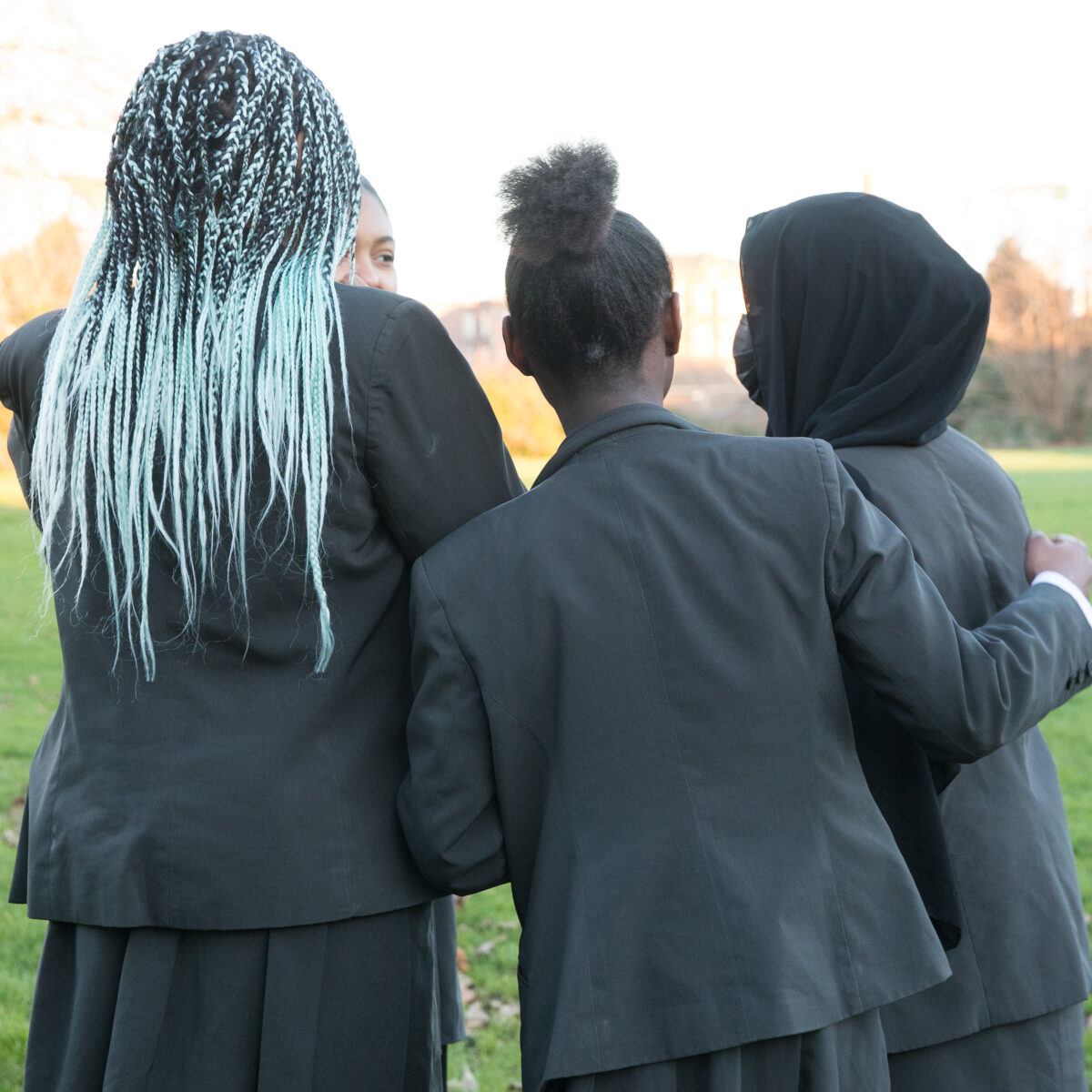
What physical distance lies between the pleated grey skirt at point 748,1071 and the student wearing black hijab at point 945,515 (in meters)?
0.28

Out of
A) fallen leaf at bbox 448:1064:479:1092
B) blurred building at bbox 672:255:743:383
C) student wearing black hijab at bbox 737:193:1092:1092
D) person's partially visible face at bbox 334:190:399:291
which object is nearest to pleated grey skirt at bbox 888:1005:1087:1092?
student wearing black hijab at bbox 737:193:1092:1092

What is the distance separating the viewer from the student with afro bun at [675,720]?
1568 mm

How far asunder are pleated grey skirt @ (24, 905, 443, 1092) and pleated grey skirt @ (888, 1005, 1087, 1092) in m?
0.81

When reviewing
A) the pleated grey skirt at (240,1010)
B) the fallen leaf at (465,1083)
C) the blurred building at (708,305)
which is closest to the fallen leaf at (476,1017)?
the fallen leaf at (465,1083)

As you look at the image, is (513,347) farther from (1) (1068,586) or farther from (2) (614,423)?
(1) (1068,586)

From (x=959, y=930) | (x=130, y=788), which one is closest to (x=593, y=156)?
(x=130, y=788)

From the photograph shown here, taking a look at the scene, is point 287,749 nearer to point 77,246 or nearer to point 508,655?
point 508,655

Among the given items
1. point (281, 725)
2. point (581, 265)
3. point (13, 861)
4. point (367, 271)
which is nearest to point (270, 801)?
point (281, 725)

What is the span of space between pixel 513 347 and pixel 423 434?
0.22 m

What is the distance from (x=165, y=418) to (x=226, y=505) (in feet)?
0.50

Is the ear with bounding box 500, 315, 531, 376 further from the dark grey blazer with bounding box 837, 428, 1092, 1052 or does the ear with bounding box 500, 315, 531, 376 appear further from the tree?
the tree

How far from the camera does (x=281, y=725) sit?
1.71 meters

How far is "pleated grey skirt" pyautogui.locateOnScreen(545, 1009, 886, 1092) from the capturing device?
1565 mm

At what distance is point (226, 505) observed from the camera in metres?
1.68
